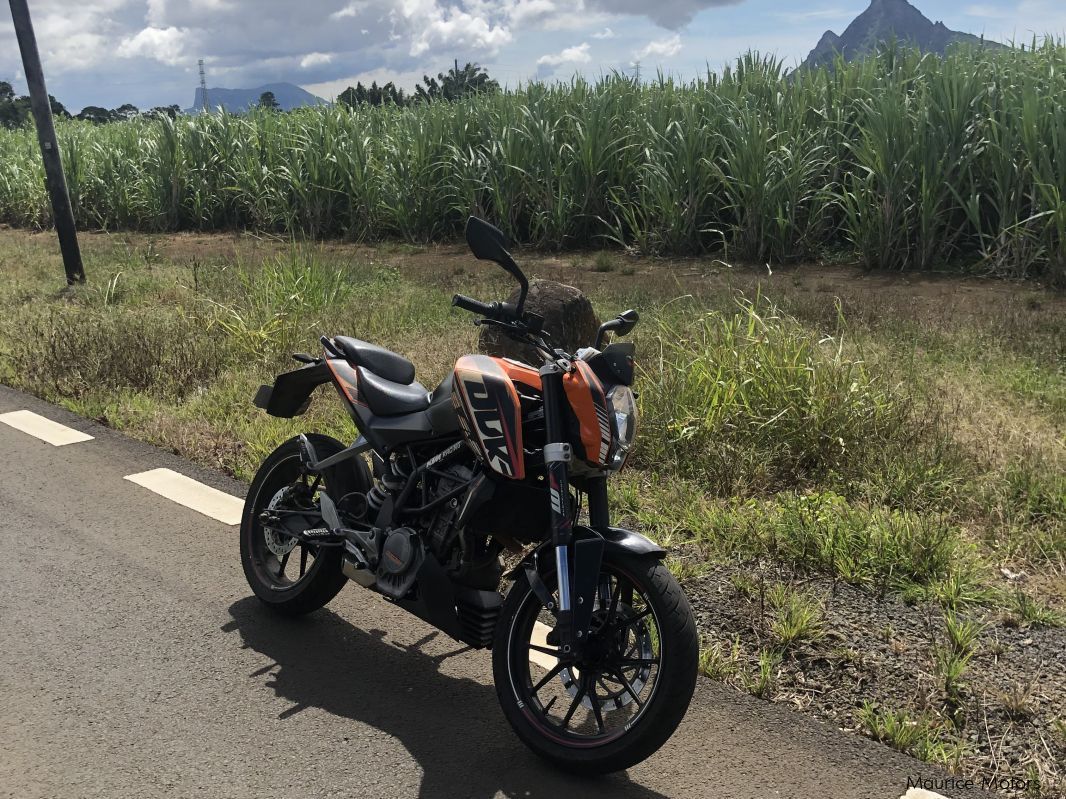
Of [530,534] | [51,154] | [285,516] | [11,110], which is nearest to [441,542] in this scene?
[530,534]

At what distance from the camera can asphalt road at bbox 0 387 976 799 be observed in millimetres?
2732

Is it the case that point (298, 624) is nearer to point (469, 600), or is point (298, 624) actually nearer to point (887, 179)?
point (469, 600)

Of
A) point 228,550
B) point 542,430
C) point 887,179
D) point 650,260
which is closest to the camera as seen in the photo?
point 542,430

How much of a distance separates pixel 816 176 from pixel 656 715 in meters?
8.62

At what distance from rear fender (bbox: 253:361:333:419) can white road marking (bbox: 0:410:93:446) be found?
261 centimetres

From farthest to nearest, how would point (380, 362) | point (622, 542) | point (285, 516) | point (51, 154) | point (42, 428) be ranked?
point (51, 154), point (42, 428), point (285, 516), point (380, 362), point (622, 542)

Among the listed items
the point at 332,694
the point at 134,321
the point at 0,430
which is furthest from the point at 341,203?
the point at 332,694

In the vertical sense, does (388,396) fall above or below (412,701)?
above

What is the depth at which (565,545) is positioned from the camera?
8.88 feet

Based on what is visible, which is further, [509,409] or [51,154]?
[51,154]

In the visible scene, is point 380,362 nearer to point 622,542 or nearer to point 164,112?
point 622,542

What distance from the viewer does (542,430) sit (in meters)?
2.83

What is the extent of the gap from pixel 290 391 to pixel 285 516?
47 cm

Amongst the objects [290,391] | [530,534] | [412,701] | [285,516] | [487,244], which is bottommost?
[412,701]
